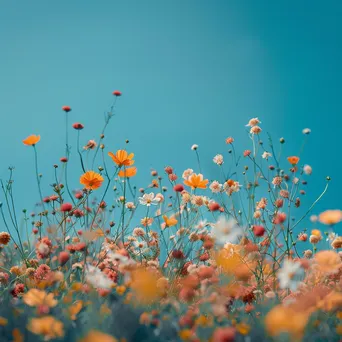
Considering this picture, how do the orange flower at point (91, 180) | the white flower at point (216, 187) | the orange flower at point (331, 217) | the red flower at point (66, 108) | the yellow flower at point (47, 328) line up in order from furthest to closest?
the white flower at point (216, 187) < the red flower at point (66, 108) < the orange flower at point (91, 180) < the orange flower at point (331, 217) < the yellow flower at point (47, 328)

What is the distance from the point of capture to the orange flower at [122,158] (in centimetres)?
297

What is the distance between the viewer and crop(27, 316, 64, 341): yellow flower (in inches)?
51.0

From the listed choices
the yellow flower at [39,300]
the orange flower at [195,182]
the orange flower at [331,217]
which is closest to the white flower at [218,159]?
the orange flower at [195,182]

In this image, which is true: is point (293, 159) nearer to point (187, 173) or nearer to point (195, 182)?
point (195, 182)

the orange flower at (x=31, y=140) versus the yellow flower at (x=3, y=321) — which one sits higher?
the orange flower at (x=31, y=140)

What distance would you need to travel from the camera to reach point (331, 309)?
5.42 ft

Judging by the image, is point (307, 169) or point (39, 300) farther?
point (307, 169)

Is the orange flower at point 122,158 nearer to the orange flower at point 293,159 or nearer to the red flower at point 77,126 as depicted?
the red flower at point 77,126

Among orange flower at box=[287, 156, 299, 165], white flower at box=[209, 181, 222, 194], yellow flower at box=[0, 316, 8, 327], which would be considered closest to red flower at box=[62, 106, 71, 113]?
white flower at box=[209, 181, 222, 194]

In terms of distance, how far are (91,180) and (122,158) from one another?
0.87 feet

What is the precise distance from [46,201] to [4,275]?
0.82 meters

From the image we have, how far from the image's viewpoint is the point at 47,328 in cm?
129

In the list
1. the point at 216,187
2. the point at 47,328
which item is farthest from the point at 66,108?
the point at 47,328

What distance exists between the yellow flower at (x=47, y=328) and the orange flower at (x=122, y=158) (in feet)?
5.59
